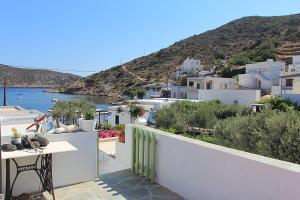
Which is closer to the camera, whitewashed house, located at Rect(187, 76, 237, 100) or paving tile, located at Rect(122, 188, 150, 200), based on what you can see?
paving tile, located at Rect(122, 188, 150, 200)

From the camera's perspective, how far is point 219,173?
3.54 m

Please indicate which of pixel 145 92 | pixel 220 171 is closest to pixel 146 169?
pixel 220 171

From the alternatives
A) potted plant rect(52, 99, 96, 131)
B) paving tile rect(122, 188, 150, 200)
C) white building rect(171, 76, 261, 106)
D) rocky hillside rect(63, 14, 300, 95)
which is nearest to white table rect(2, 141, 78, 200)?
potted plant rect(52, 99, 96, 131)

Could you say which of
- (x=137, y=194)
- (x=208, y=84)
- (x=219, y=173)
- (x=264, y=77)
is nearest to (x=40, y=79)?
(x=208, y=84)

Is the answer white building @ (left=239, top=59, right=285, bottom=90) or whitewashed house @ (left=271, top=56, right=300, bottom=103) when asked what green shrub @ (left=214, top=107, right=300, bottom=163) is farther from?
white building @ (left=239, top=59, right=285, bottom=90)

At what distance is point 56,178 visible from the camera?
15.1ft

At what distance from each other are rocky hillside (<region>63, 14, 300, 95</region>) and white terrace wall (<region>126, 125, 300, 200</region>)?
212ft

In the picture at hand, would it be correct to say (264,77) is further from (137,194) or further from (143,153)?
(137,194)

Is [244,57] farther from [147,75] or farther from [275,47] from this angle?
[147,75]

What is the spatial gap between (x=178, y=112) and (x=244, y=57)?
142 feet

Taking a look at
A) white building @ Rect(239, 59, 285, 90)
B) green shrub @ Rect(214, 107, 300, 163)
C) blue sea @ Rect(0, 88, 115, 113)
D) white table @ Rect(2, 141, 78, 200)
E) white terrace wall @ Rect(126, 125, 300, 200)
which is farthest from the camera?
blue sea @ Rect(0, 88, 115, 113)

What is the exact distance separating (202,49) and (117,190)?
257ft

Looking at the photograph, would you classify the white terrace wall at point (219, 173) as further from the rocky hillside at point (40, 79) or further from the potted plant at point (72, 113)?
the rocky hillside at point (40, 79)

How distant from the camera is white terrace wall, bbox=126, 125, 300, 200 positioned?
286 cm
